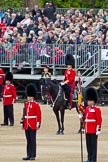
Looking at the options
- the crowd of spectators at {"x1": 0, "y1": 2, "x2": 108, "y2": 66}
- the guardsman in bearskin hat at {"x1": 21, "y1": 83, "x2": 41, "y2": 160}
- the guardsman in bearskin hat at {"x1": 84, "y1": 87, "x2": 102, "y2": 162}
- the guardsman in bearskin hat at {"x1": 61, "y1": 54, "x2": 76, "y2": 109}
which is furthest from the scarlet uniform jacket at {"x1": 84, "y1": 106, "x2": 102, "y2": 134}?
the crowd of spectators at {"x1": 0, "y1": 2, "x2": 108, "y2": 66}

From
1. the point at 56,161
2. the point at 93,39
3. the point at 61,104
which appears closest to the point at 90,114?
the point at 56,161

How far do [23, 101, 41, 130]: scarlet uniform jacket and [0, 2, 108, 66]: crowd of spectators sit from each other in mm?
14415

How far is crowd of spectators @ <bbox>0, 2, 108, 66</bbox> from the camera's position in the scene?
36594mm

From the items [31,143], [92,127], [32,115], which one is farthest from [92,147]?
[32,115]

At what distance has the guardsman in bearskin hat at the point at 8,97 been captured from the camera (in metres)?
29.3

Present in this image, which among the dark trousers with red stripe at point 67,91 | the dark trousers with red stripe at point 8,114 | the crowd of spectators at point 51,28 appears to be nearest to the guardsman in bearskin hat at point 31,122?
the dark trousers with red stripe at point 67,91

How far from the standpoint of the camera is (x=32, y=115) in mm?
21719

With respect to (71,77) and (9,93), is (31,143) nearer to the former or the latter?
(71,77)

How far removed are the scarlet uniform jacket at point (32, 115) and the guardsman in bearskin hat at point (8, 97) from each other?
24.4 ft

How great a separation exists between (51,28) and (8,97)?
9.71m

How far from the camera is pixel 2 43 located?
125 ft

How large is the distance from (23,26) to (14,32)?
0.85m

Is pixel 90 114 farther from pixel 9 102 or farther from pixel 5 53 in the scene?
pixel 5 53

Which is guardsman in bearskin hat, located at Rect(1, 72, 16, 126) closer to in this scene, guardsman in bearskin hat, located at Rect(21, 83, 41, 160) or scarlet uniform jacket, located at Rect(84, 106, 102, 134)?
guardsman in bearskin hat, located at Rect(21, 83, 41, 160)
